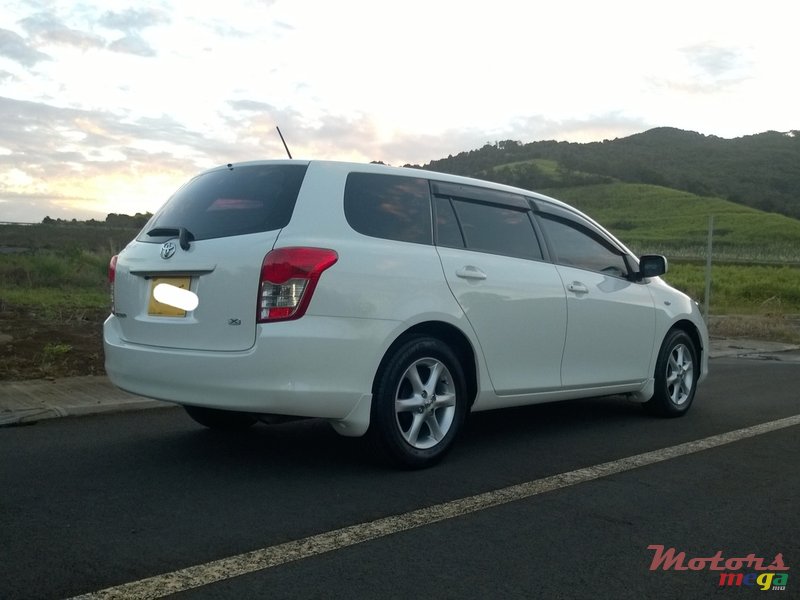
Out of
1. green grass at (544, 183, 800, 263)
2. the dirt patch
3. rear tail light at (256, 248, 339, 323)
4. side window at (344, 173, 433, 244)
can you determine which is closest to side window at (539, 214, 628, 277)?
side window at (344, 173, 433, 244)

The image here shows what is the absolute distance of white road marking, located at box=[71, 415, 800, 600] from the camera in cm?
329

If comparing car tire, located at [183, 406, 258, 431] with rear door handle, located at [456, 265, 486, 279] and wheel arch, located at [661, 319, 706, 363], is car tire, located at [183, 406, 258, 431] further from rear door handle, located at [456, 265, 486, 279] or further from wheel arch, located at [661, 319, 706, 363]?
wheel arch, located at [661, 319, 706, 363]

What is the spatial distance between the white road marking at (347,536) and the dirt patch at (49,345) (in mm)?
4752

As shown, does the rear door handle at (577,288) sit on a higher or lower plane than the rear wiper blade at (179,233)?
lower

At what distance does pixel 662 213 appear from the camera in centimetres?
10656

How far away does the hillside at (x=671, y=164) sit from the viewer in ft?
377

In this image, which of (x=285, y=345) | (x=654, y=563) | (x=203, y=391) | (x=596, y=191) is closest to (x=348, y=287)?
(x=285, y=345)

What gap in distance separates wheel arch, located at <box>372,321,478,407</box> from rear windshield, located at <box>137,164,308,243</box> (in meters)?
0.92

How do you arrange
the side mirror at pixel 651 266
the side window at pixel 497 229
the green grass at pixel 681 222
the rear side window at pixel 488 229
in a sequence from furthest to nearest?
1. the green grass at pixel 681 222
2. the side mirror at pixel 651 266
3. the side window at pixel 497 229
4. the rear side window at pixel 488 229

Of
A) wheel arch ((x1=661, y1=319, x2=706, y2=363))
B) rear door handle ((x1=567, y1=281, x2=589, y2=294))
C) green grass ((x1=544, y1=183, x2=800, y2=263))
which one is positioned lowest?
wheel arch ((x1=661, y1=319, x2=706, y2=363))

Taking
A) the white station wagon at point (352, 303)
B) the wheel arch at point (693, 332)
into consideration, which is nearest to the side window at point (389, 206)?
the white station wagon at point (352, 303)

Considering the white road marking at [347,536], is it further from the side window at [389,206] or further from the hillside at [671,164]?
the hillside at [671,164]

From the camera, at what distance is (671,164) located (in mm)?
146750

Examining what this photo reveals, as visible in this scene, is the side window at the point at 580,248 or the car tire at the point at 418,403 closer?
the car tire at the point at 418,403
